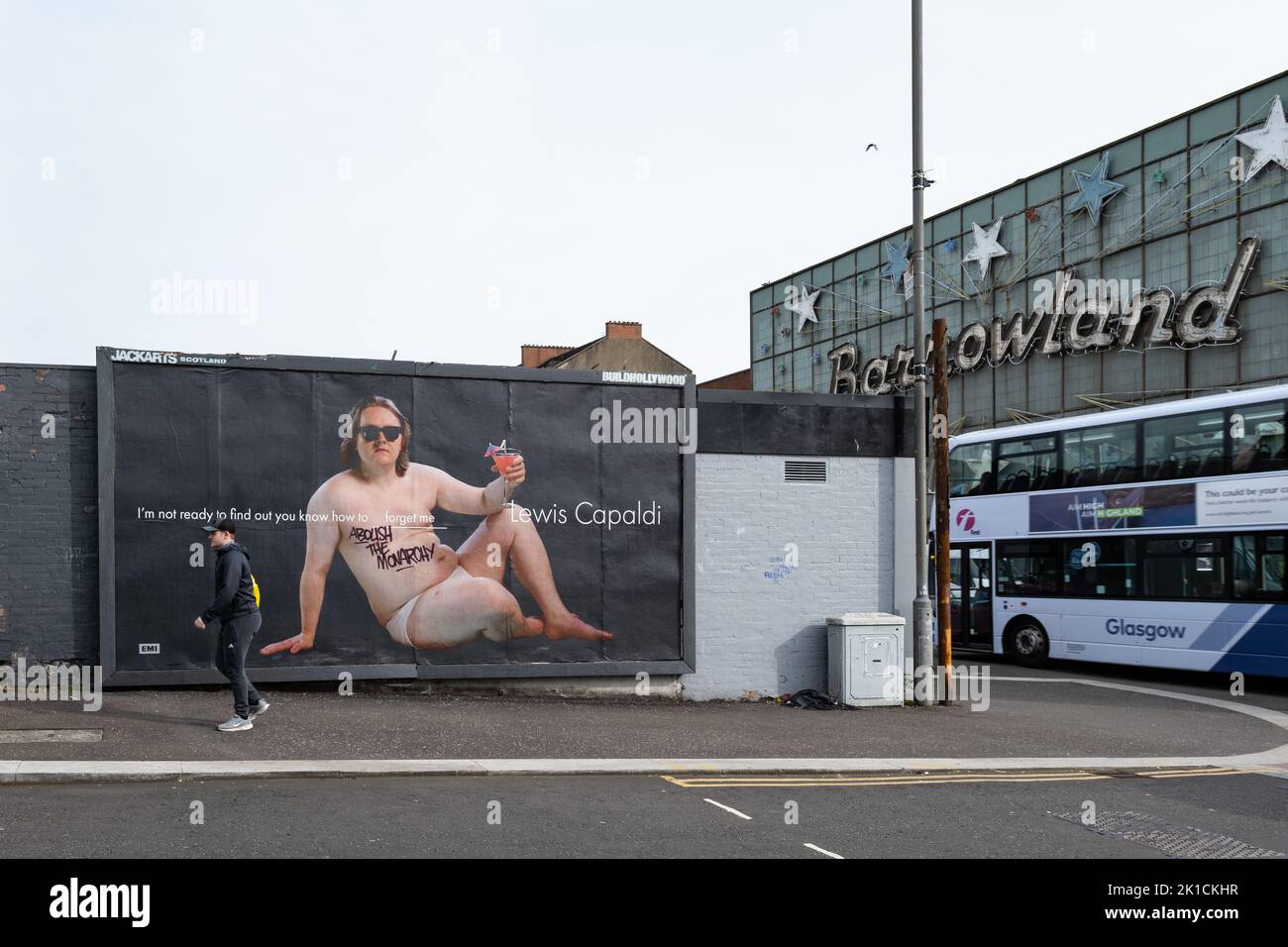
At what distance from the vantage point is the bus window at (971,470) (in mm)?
23047

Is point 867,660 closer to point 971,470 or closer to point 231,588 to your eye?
point 231,588

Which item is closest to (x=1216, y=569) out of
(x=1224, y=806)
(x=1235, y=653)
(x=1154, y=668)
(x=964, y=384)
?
(x=1235, y=653)

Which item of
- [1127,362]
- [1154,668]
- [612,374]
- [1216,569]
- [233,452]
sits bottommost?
[1154,668]

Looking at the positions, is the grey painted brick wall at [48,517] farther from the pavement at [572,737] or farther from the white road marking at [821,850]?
the white road marking at [821,850]

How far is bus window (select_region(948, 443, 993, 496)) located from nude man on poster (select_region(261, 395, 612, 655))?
11519 mm

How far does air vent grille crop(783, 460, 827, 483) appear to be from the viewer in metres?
15.3

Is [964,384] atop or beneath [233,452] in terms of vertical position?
atop

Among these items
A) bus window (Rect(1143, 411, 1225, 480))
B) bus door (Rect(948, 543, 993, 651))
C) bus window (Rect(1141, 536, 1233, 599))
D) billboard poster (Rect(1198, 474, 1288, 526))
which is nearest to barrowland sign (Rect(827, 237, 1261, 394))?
bus door (Rect(948, 543, 993, 651))

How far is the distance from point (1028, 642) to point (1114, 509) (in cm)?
345

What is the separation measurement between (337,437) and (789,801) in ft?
23.6

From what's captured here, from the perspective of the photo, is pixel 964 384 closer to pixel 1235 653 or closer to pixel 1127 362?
pixel 1127 362

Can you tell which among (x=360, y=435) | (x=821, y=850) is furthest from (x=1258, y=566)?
(x=360, y=435)

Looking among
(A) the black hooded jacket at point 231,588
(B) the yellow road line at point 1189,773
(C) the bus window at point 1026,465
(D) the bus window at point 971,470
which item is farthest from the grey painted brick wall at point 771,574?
(D) the bus window at point 971,470

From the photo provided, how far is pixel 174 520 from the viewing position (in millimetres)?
12789
